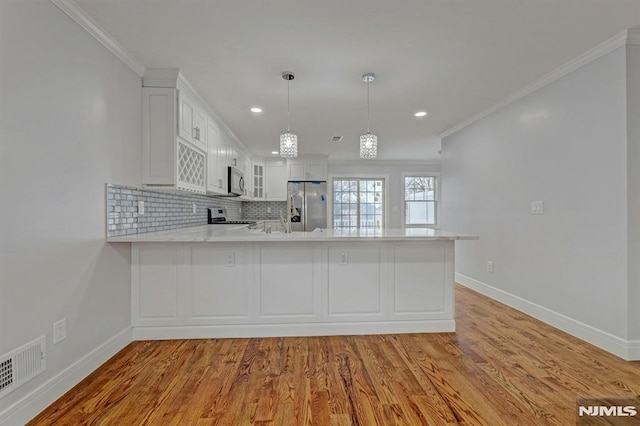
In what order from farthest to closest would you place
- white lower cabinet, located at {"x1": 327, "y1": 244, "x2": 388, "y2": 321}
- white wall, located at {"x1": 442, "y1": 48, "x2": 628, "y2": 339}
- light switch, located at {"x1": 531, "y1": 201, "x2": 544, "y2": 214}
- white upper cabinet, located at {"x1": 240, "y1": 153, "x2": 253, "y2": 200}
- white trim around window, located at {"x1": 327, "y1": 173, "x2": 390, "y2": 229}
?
white trim around window, located at {"x1": 327, "y1": 173, "x2": 390, "y2": 229}, white upper cabinet, located at {"x1": 240, "y1": 153, "x2": 253, "y2": 200}, light switch, located at {"x1": 531, "y1": 201, "x2": 544, "y2": 214}, white lower cabinet, located at {"x1": 327, "y1": 244, "x2": 388, "y2": 321}, white wall, located at {"x1": 442, "y1": 48, "x2": 628, "y2": 339}

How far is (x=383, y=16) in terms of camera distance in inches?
75.2

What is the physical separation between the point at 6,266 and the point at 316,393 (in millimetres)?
1759

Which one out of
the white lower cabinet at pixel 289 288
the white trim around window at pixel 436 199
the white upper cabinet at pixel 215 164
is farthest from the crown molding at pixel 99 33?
the white trim around window at pixel 436 199

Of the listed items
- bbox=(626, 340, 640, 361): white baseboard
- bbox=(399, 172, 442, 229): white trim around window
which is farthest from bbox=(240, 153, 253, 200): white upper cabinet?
bbox=(626, 340, 640, 361): white baseboard

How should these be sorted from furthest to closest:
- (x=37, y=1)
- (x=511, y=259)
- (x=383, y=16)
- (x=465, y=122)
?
(x=465, y=122)
(x=511, y=259)
(x=383, y=16)
(x=37, y=1)

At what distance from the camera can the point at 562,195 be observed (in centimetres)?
270

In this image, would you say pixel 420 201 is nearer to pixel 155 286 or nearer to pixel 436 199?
pixel 436 199

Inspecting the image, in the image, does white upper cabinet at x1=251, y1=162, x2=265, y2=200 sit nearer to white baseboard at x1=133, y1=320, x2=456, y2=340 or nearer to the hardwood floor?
white baseboard at x1=133, y1=320, x2=456, y2=340

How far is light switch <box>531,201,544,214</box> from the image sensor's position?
115 inches

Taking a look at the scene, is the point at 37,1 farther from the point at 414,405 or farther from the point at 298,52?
the point at 414,405

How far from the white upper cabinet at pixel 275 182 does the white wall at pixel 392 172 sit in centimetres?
129

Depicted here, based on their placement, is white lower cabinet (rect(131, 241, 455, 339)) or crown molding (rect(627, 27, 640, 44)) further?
white lower cabinet (rect(131, 241, 455, 339))

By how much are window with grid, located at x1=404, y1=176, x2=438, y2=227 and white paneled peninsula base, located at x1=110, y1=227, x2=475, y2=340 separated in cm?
469

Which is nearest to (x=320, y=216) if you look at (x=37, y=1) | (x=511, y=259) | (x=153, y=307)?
(x=511, y=259)
